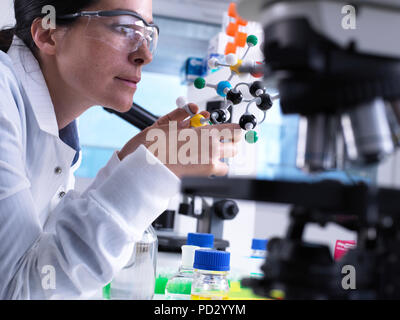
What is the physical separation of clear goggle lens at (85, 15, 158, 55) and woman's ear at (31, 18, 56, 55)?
0.13 m

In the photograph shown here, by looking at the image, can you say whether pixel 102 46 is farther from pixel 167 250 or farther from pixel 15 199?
pixel 167 250

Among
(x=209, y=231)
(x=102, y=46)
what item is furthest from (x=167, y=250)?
(x=102, y=46)

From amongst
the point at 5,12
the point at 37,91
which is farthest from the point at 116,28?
the point at 5,12

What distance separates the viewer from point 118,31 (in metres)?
0.98

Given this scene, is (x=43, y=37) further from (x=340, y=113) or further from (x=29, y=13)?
(x=340, y=113)

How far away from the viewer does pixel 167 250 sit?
5.44ft

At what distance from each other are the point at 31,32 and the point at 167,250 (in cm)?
100

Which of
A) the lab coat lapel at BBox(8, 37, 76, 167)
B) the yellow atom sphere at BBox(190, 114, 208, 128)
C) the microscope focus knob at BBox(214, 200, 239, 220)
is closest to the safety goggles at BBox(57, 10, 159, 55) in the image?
the lab coat lapel at BBox(8, 37, 76, 167)

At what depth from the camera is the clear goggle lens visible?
0.98m

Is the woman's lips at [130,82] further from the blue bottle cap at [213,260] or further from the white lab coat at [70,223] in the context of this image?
the blue bottle cap at [213,260]

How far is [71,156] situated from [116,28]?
0.36 metres

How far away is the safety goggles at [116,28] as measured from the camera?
98 cm

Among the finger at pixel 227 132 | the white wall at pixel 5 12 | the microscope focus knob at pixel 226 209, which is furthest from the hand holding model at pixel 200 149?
the white wall at pixel 5 12
